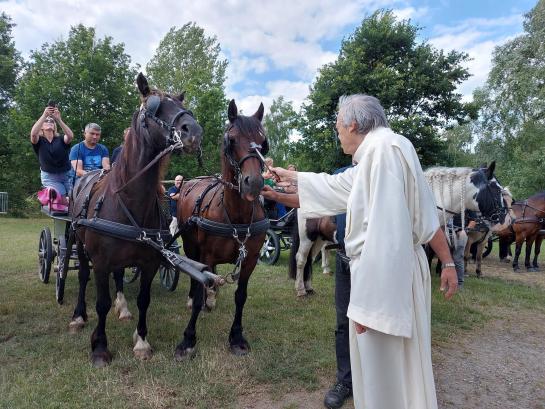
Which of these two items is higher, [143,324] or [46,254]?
[46,254]

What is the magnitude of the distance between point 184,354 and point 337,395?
1.53 m

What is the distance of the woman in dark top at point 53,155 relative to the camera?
16.9 feet

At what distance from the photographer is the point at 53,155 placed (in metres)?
5.20

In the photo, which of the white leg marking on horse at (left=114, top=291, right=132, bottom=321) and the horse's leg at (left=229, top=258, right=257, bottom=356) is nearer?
the horse's leg at (left=229, top=258, right=257, bottom=356)

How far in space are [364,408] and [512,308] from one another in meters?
5.39

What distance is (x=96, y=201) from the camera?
3760 millimetres

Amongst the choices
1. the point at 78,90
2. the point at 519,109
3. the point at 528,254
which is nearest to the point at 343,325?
the point at 528,254

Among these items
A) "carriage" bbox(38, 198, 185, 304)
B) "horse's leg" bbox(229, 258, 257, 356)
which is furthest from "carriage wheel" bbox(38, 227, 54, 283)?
"horse's leg" bbox(229, 258, 257, 356)

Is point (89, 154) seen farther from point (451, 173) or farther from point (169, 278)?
point (451, 173)

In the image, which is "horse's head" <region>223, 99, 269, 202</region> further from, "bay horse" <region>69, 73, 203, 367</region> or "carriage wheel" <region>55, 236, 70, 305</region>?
"carriage wheel" <region>55, 236, 70, 305</region>

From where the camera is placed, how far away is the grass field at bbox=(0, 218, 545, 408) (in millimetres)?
3076

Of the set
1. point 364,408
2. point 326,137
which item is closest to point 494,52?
point 326,137

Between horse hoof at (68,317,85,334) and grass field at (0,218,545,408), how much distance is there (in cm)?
7

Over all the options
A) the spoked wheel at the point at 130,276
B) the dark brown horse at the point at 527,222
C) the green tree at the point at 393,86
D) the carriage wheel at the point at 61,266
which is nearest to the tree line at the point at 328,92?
the green tree at the point at 393,86
